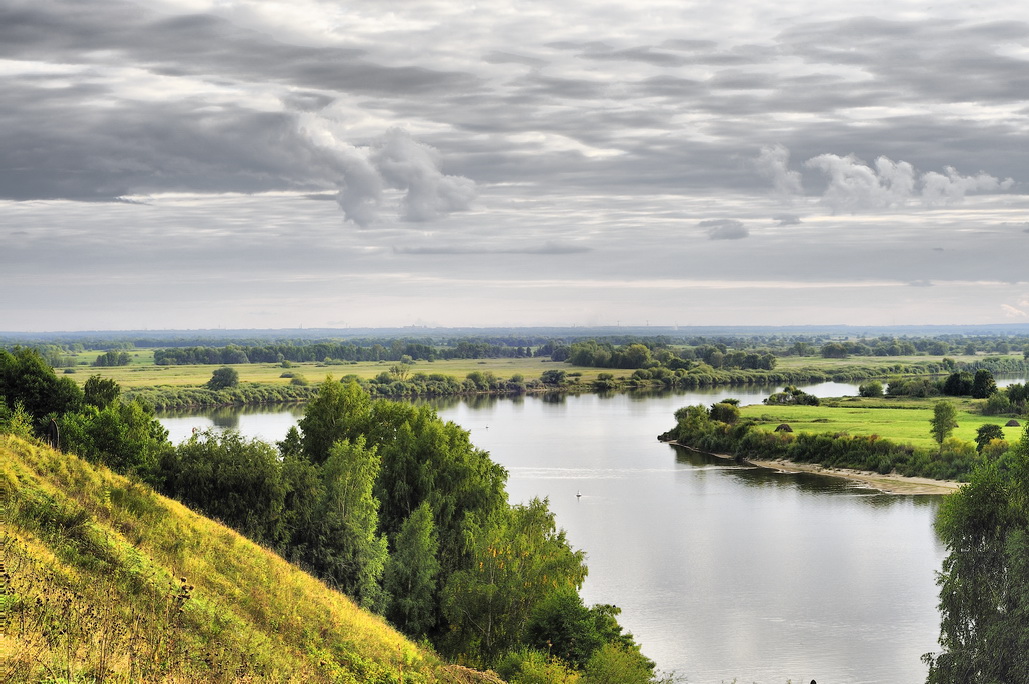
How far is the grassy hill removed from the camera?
959cm

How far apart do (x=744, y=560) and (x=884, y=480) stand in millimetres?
26050

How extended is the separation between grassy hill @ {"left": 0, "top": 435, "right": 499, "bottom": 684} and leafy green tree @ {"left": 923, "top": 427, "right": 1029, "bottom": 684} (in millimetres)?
12685

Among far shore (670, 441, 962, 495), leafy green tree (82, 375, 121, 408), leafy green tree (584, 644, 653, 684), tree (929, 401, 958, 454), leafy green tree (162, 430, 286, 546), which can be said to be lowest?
far shore (670, 441, 962, 495)

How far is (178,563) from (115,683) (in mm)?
6768

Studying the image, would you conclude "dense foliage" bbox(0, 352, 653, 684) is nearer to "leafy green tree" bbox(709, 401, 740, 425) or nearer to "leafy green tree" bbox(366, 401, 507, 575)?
"leafy green tree" bbox(366, 401, 507, 575)

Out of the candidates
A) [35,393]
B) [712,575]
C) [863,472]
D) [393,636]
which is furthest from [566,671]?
[863,472]

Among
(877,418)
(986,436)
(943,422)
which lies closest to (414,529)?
(986,436)

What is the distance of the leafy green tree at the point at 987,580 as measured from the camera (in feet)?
72.0

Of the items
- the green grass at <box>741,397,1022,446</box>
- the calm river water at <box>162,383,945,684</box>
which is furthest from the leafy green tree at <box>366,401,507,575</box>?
the green grass at <box>741,397,1022,446</box>

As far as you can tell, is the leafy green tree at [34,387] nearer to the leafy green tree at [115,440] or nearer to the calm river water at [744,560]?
the leafy green tree at [115,440]

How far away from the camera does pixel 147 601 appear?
477 inches

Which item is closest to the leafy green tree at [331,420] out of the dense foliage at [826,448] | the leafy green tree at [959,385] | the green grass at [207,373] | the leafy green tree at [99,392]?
the leafy green tree at [99,392]

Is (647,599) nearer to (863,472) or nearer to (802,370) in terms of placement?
(863,472)

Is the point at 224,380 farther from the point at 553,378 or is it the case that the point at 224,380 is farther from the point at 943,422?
the point at 943,422
